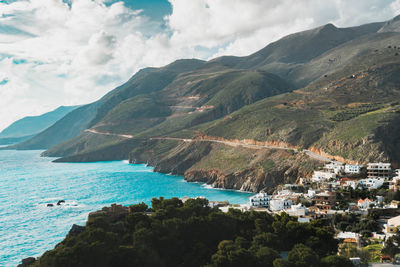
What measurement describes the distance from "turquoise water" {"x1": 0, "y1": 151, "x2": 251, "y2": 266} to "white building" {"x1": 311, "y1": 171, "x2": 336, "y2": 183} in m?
16.7

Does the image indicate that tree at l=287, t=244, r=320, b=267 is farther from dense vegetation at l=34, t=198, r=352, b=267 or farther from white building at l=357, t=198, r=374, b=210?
white building at l=357, t=198, r=374, b=210

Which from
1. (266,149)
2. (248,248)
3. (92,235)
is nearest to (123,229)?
(92,235)

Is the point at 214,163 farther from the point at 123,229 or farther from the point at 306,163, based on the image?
the point at 123,229

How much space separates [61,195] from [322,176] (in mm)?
67730

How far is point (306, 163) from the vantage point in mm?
98000

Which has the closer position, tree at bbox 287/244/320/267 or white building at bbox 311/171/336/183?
tree at bbox 287/244/320/267

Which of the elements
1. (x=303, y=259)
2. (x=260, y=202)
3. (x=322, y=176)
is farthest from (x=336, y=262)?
(x=322, y=176)

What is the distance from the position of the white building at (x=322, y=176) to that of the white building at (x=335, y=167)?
168 cm

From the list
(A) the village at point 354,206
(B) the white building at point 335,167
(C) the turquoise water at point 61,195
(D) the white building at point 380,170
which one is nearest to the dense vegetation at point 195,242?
(A) the village at point 354,206

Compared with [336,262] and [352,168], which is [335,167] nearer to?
[352,168]

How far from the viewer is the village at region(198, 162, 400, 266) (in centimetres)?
4547

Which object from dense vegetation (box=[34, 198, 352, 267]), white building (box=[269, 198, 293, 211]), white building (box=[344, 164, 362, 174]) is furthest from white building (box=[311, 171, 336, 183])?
dense vegetation (box=[34, 198, 352, 267])

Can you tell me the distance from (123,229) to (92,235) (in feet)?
18.1

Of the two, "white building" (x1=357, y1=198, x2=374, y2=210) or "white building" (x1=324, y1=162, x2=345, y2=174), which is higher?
"white building" (x1=324, y1=162, x2=345, y2=174)
